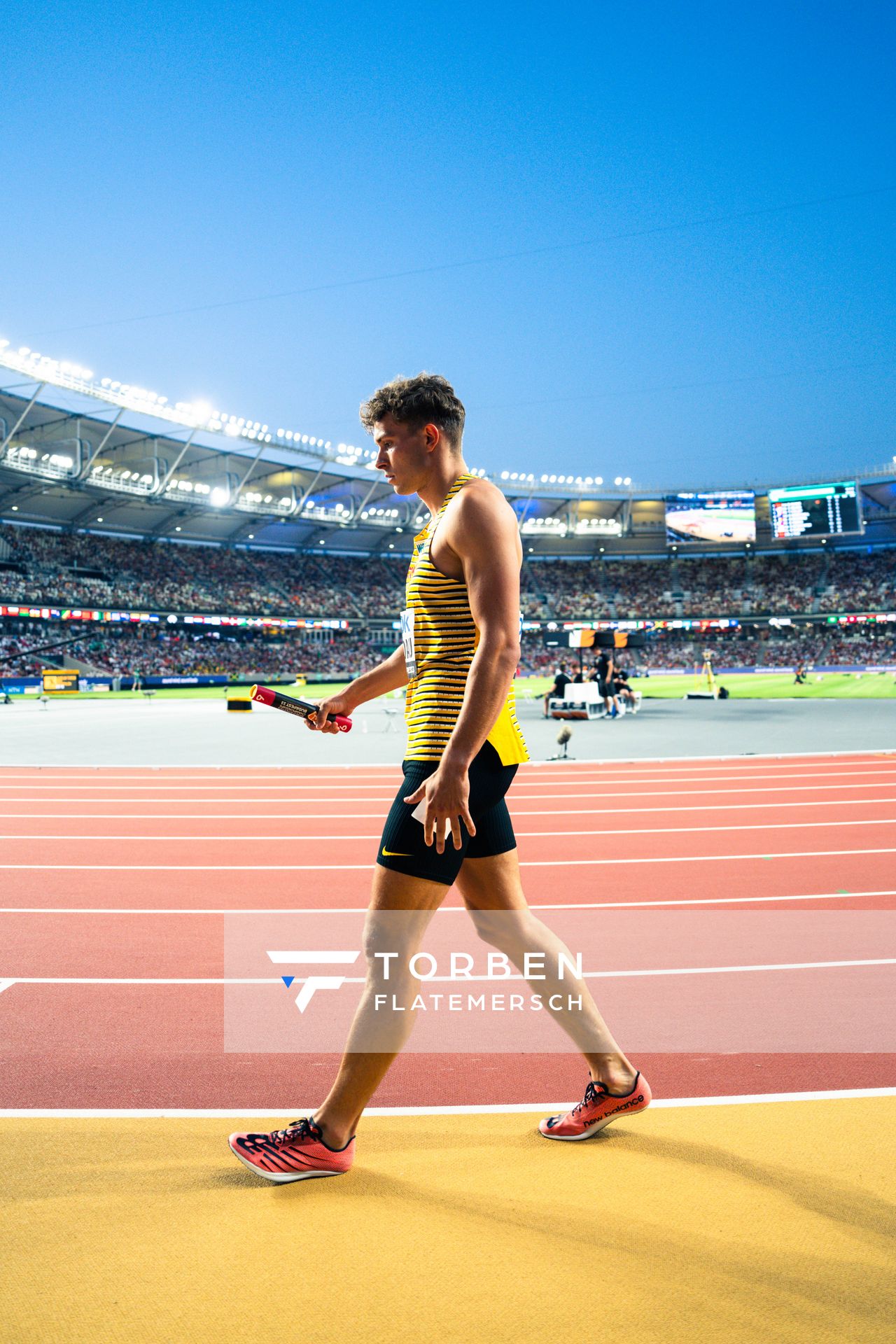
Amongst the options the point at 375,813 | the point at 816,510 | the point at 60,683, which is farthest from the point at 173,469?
the point at 375,813

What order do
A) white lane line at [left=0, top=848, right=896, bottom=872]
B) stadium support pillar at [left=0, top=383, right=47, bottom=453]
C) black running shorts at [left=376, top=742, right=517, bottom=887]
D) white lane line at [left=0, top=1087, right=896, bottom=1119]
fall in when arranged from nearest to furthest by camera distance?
black running shorts at [left=376, top=742, right=517, bottom=887], white lane line at [left=0, top=1087, right=896, bottom=1119], white lane line at [left=0, top=848, right=896, bottom=872], stadium support pillar at [left=0, top=383, right=47, bottom=453]

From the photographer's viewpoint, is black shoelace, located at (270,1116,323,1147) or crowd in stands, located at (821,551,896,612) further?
crowd in stands, located at (821,551,896,612)

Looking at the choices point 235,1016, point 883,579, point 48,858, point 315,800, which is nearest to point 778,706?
point 315,800

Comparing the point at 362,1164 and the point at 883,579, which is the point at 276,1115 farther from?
the point at 883,579

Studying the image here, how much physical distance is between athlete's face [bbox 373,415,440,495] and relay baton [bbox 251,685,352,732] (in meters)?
0.93

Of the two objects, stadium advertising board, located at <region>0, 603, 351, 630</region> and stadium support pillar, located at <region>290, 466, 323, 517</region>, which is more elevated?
stadium support pillar, located at <region>290, 466, 323, 517</region>

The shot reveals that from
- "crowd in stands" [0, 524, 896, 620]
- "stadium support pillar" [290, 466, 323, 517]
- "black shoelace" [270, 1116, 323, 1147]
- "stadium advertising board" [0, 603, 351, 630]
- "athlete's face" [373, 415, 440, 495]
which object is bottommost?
"black shoelace" [270, 1116, 323, 1147]

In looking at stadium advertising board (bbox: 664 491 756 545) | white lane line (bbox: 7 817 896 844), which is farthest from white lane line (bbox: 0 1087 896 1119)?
stadium advertising board (bbox: 664 491 756 545)

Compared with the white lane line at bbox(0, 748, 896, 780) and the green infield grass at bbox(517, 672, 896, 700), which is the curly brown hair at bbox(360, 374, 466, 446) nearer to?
the white lane line at bbox(0, 748, 896, 780)

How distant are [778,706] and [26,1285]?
88.0 feet

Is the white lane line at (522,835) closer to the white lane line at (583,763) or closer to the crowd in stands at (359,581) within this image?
the white lane line at (583,763)

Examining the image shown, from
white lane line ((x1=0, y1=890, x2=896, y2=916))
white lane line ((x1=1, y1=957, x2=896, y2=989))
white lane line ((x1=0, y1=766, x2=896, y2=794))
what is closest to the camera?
white lane line ((x1=1, y1=957, x2=896, y2=989))

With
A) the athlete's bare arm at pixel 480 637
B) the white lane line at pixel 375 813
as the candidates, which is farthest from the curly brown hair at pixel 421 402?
the white lane line at pixel 375 813

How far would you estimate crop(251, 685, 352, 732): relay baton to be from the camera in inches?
Answer: 125
